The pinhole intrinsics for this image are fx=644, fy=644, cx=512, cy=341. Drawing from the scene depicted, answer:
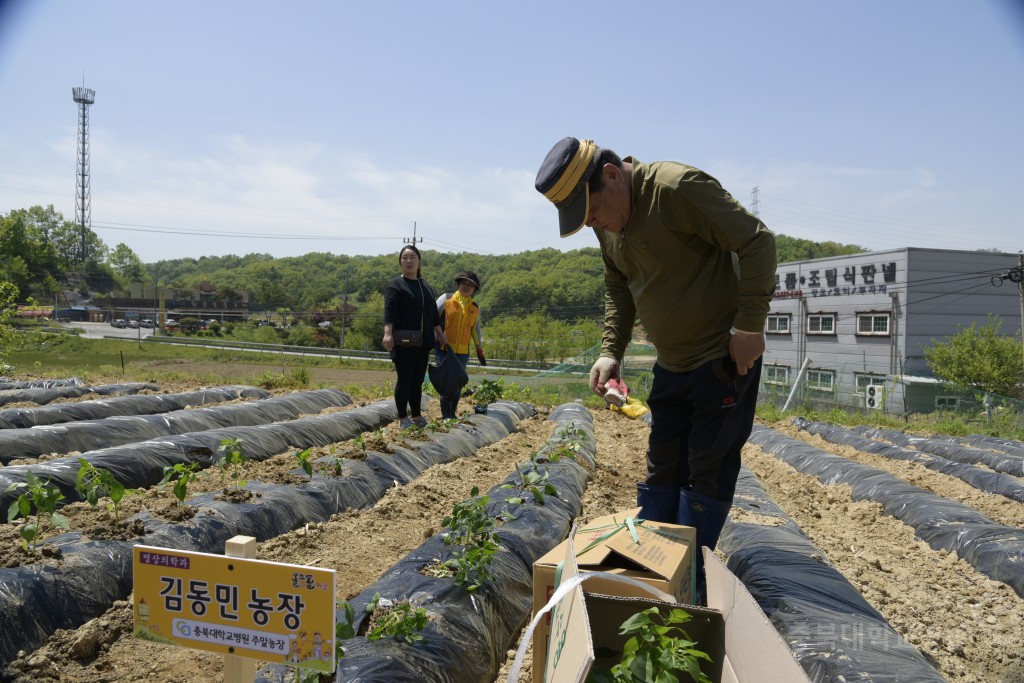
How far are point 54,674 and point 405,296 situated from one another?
14.4ft

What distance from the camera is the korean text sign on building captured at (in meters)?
1.28

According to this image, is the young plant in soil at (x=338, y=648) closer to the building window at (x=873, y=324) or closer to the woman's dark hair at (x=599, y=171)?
the woman's dark hair at (x=599, y=171)

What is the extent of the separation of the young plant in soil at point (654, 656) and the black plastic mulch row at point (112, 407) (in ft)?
22.9

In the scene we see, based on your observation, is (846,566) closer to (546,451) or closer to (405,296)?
(546,451)

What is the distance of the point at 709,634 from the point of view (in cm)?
148

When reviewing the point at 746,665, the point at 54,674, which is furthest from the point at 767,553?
the point at 54,674

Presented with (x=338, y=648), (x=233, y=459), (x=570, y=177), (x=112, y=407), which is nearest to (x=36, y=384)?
(x=112, y=407)

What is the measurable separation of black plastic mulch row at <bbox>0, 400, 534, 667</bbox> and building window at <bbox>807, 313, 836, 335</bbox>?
31.6 metres

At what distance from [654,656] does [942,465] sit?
6.55m

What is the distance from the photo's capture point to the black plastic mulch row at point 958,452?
6.70 metres

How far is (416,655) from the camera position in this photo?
1.82m

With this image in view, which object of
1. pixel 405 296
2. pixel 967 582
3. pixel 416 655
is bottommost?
pixel 967 582

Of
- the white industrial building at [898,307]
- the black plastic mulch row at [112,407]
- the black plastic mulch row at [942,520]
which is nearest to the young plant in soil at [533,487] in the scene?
the black plastic mulch row at [942,520]

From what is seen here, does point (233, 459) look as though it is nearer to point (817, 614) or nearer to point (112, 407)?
point (817, 614)
